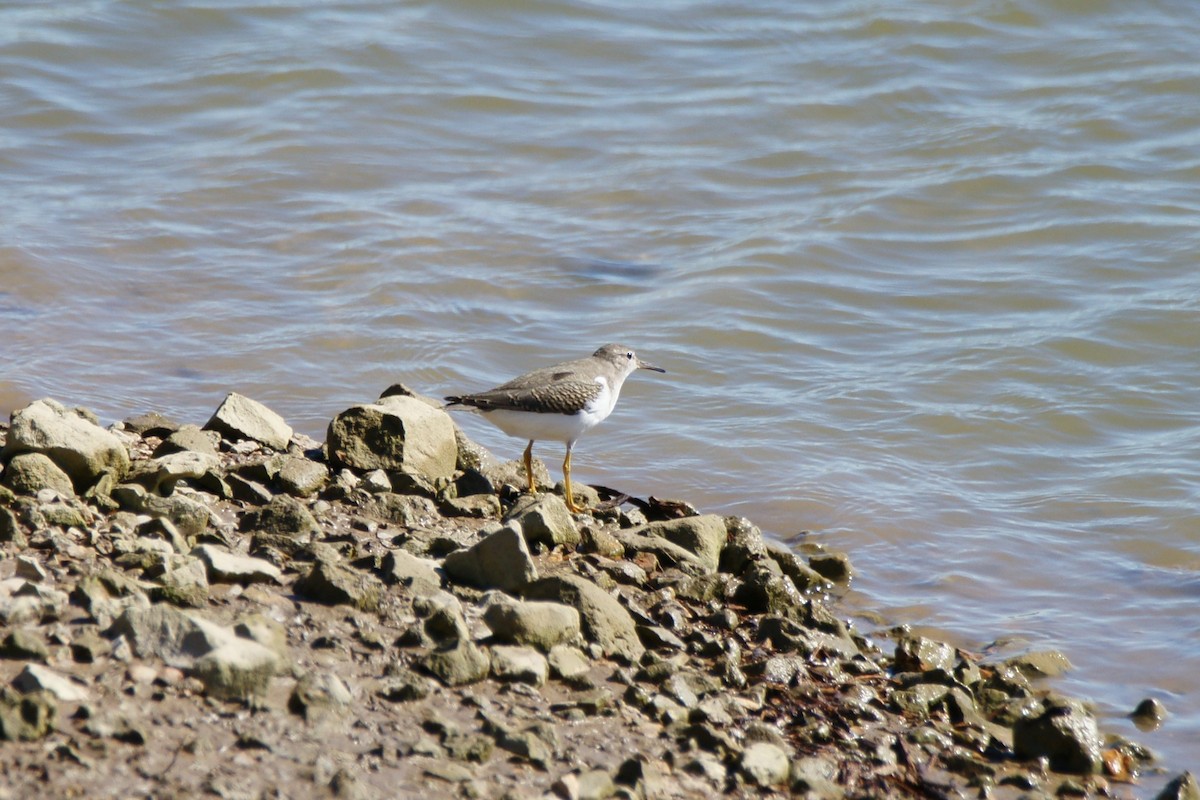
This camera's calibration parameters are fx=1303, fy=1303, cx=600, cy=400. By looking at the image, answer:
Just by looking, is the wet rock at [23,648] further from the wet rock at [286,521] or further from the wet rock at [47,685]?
the wet rock at [286,521]

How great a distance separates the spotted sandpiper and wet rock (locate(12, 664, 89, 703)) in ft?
11.3

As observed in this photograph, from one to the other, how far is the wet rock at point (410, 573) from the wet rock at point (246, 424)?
6.73 ft

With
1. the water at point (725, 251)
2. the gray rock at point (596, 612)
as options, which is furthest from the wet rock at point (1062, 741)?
the gray rock at point (596, 612)

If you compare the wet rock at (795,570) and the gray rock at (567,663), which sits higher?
the gray rock at (567,663)

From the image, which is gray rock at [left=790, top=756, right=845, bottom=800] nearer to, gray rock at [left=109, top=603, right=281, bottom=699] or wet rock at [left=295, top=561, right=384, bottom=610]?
wet rock at [left=295, top=561, right=384, bottom=610]

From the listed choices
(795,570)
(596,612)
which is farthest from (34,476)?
(795,570)

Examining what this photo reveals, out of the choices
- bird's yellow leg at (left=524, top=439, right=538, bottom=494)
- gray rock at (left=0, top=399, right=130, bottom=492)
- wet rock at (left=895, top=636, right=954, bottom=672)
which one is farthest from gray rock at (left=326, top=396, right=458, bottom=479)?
Result: wet rock at (left=895, top=636, right=954, bottom=672)

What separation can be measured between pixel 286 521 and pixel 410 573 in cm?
76

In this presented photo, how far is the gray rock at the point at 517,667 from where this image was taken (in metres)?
4.68

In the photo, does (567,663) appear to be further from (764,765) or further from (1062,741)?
(1062,741)

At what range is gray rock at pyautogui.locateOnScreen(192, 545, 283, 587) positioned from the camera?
4918 mm

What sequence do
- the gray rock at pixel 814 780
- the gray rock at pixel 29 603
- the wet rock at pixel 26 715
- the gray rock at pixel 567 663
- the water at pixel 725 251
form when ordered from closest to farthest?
the wet rock at pixel 26 715 → the gray rock at pixel 29 603 → the gray rock at pixel 814 780 → the gray rock at pixel 567 663 → the water at pixel 725 251

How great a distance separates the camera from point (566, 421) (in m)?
7.27

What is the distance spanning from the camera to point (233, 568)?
194 inches
